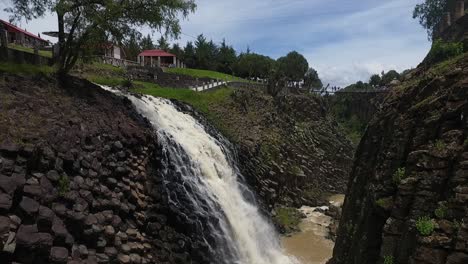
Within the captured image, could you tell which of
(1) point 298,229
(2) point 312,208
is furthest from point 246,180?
(2) point 312,208

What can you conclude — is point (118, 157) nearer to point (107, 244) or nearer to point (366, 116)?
point (107, 244)

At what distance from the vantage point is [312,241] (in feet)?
83.7

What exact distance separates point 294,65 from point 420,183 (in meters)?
77.0

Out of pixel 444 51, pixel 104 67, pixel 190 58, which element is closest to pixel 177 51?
pixel 190 58

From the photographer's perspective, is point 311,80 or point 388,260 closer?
point 388,260

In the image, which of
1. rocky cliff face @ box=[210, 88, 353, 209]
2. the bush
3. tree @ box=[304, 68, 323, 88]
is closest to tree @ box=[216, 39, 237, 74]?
tree @ box=[304, 68, 323, 88]

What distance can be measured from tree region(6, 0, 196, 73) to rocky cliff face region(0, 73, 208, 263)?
218 centimetres

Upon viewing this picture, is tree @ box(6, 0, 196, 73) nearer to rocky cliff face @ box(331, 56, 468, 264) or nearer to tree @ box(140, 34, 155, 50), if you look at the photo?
tree @ box(140, 34, 155, 50)

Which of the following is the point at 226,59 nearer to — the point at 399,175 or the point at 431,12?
the point at 431,12

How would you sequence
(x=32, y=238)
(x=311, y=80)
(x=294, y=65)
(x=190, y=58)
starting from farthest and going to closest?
(x=294, y=65), (x=190, y=58), (x=311, y=80), (x=32, y=238)

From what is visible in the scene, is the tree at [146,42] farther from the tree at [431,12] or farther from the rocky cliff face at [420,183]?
the tree at [431,12]

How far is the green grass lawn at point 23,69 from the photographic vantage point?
1949cm

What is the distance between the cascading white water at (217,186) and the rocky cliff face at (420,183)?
6.83 metres

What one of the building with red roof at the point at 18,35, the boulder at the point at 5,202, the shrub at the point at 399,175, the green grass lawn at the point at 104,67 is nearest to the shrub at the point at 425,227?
the shrub at the point at 399,175
